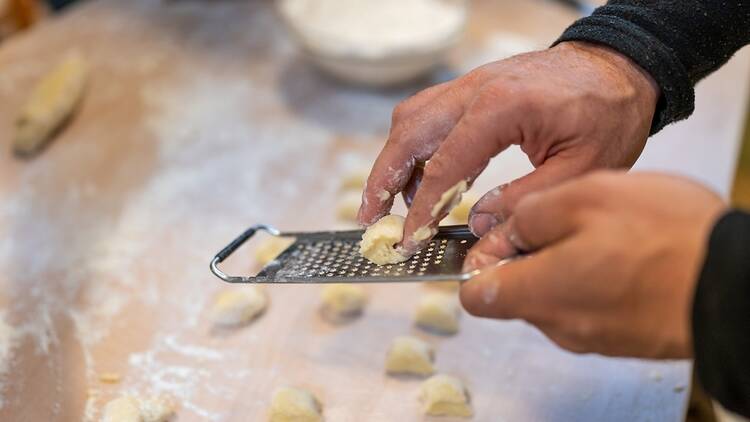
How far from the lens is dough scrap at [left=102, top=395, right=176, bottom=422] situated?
990 millimetres

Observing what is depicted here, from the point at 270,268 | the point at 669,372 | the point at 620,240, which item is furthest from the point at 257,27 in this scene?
the point at 620,240

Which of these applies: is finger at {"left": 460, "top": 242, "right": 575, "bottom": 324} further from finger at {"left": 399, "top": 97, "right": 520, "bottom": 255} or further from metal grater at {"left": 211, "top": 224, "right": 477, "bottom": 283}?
finger at {"left": 399, "top": 97, "right": 520, "bottom": 255}

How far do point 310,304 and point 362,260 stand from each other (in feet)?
1.04

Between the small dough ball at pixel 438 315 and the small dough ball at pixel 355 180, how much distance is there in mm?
356

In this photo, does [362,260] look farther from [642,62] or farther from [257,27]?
[257,27]

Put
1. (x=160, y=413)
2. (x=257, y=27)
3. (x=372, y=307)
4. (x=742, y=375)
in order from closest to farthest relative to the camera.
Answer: (x=742, y=375)
(x=160, y=413)
(x=372, y=307)
(x=257, y=27)

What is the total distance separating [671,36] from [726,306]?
0.52 metres

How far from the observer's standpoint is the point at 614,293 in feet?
1.99

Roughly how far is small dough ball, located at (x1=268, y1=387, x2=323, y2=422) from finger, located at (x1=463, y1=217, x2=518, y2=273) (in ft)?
1.18

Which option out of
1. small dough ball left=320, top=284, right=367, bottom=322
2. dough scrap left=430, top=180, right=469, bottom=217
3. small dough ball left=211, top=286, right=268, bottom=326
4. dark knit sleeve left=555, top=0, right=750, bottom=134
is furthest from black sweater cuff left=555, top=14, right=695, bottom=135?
small dough ball left=211, top=286, right=268, bottom=326

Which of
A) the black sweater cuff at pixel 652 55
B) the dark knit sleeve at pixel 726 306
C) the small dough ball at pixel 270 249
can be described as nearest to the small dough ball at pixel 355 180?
the small dough ball at pixel 270 249

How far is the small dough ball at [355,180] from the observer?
144cm

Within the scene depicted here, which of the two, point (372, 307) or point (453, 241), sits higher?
point (453, 241)

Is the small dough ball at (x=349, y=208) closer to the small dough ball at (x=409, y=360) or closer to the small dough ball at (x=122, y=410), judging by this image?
the small dough ball at (x=409, y=360)
